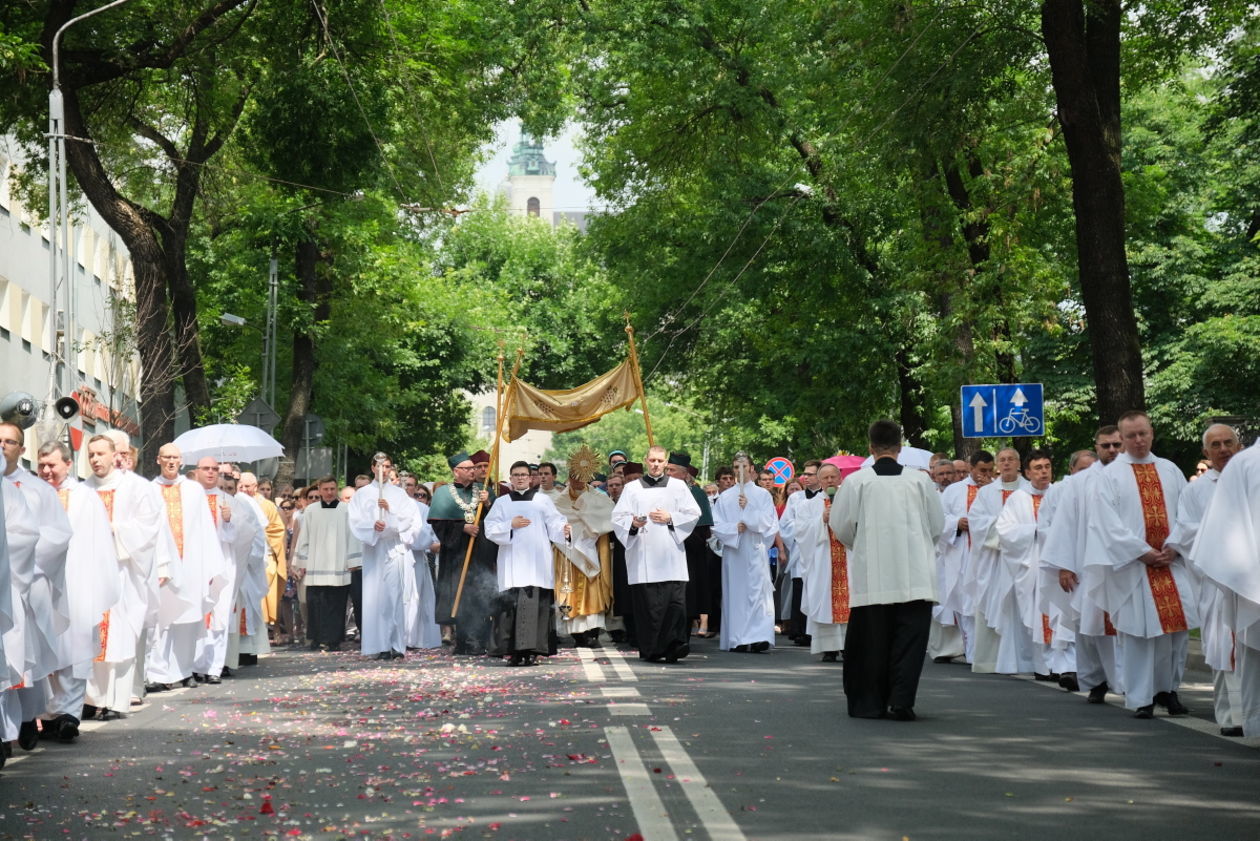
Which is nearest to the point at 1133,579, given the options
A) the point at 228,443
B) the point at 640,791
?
the point at 640,791

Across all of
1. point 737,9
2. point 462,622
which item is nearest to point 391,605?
point 462,622

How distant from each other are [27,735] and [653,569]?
26.7 ft

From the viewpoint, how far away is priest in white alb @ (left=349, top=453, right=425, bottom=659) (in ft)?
66.4

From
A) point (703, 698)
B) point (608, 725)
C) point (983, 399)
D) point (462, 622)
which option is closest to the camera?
point (608, 725)

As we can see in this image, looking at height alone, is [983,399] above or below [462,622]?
above

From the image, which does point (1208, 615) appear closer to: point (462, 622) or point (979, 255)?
point (462, 622)

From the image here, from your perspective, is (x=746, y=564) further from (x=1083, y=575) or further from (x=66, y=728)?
(x=66, y=728)

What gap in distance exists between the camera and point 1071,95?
58.3ft

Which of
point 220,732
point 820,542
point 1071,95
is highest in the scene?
point 1071,95

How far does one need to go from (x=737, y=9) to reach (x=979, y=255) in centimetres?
647

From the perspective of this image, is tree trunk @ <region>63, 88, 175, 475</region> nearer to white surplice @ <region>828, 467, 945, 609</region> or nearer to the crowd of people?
the crowd of people

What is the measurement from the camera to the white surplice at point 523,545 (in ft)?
59.4

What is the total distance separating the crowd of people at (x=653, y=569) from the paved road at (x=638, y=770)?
52 centimetres

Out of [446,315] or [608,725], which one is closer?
[608,725]
